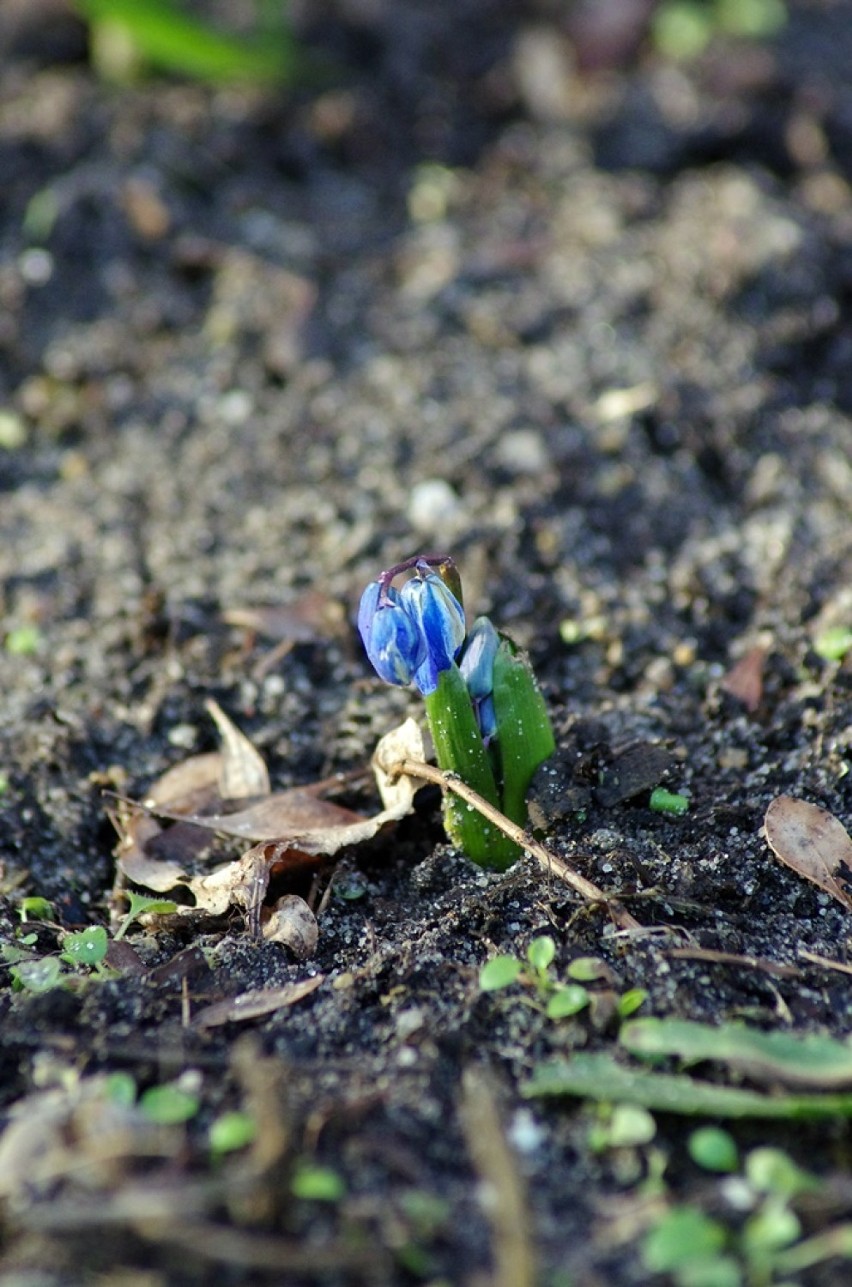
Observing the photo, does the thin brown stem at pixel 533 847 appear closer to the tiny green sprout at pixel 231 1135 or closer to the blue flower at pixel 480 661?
the blue flower at pixel 480 661

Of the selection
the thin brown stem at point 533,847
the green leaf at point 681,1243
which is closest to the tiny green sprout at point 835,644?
the thin brown stem at point 533,847

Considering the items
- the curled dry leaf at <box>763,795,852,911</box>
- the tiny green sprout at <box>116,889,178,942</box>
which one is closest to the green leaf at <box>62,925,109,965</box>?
the tiny green sprout at <box>116,889,178,942</box>

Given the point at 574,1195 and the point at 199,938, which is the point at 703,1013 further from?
the point at 199,938

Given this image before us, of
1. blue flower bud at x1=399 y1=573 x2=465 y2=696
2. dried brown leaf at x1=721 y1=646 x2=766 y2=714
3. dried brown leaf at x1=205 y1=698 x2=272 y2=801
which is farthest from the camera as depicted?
dried brown leaf at x1=721 y1=646 x2=766 y2=714

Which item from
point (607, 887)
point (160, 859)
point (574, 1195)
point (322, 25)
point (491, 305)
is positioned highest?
point (322, 25)

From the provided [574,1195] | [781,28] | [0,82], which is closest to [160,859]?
[574,1195]

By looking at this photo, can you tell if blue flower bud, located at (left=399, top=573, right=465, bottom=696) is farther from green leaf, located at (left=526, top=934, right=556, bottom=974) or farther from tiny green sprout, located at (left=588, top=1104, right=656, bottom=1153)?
tiny green sprout, located at (left=588, top=1104, right=656, bottom=1153)
